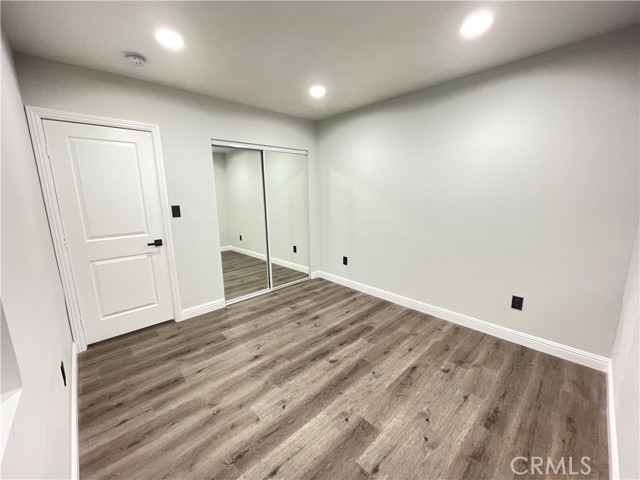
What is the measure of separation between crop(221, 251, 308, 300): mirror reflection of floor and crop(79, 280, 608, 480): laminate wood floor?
1.06 meters

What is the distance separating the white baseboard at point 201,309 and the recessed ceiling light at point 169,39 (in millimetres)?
2417

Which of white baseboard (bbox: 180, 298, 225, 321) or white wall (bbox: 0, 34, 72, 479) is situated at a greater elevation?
white wall (bbox: 0, 34, 72, 479)

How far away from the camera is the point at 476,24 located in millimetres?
1672

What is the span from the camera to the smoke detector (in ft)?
6.42

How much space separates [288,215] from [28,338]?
3.48 metres

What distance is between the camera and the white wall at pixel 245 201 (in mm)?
4309

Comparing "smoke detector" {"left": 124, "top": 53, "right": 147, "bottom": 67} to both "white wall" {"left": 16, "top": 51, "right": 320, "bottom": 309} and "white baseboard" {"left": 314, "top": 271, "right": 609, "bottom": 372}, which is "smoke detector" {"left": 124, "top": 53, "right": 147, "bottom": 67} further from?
"white baseboard" {"left": 314, "top": 271, "right": 609, "bottom": 372}

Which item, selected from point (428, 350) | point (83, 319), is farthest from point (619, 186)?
point (83, 319)

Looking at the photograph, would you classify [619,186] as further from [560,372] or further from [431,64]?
[431,64]

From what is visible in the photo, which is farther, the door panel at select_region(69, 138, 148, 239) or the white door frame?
the door panel at select_region(69, 138, 148, 239)

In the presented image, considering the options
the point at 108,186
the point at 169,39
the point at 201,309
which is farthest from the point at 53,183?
the point at 201,309

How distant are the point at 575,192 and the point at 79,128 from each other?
398 cm

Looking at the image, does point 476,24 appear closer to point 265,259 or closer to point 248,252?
point 265,259

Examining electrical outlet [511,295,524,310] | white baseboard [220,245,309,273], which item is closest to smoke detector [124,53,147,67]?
white baseboard [220,245,309,273]
